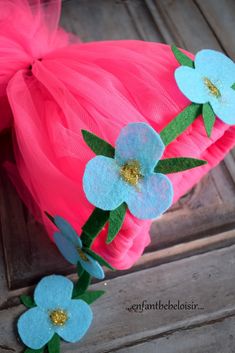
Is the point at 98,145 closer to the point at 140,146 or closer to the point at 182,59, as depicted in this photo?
the point at 140,146

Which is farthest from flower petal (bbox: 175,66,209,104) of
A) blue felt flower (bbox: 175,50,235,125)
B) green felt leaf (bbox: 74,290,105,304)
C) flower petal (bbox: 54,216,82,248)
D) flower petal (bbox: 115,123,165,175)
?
green felt leaf (bbox: 74,290,105,304)

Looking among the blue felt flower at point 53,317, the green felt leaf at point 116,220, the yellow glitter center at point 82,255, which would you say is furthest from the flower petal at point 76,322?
the green felt leaf at point 116,220

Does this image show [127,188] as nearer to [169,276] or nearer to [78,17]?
[169,276]

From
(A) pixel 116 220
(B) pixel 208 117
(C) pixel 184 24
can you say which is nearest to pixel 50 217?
(A) pixel 116 220

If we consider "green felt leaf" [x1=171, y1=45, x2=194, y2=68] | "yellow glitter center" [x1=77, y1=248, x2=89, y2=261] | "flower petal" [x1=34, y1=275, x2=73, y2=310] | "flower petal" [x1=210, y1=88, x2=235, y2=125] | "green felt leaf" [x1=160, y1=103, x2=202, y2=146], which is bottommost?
"flower petal" [x1=34, y1=275, x2=73, y2=310]

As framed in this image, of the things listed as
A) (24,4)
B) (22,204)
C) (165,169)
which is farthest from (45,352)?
Answer: (24,4)

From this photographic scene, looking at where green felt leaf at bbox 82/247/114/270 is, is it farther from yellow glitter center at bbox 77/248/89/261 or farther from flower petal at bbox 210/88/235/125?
flower petal at bbox 210/88/235/125

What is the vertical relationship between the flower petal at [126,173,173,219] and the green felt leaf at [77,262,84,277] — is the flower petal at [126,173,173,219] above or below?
above
